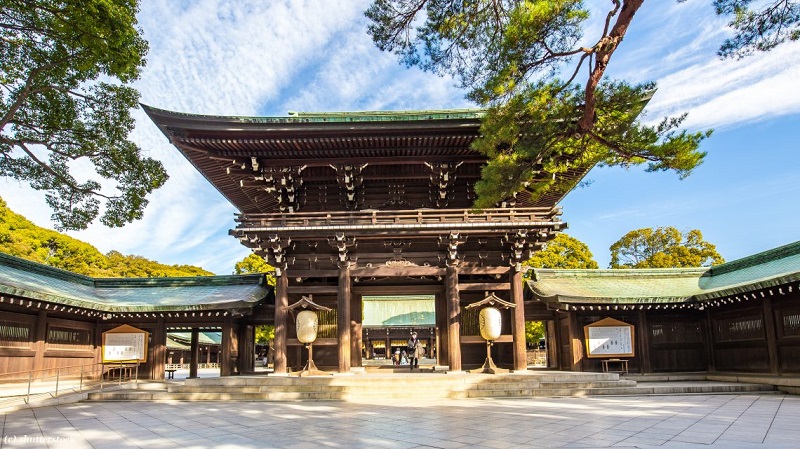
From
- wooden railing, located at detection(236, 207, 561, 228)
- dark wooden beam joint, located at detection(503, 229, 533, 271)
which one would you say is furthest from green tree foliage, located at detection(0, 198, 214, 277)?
dark wooden beam joint, located at detection(503, 229, 533, 271)

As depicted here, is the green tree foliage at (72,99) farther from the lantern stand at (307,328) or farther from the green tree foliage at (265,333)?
the green tree foliage at (265,333)

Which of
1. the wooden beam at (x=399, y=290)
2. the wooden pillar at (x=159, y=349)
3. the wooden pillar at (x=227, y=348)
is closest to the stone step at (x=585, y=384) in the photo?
the wooden beam at (x=399, y=290)

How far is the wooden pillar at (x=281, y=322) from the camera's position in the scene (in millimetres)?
15469

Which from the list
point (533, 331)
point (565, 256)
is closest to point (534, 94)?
point (533, 331)

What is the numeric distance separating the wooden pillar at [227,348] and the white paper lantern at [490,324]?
30.4 ft

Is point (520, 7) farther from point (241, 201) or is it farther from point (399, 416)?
point (241, 201)

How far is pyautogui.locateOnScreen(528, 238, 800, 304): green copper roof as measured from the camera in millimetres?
16734

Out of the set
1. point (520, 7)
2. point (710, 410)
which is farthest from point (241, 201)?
point (710, 410)

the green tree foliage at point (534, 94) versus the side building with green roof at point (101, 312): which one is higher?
the green tree foliage at point (534, 94)

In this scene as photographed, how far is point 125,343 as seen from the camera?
1788cm

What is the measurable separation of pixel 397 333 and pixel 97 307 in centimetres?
1878

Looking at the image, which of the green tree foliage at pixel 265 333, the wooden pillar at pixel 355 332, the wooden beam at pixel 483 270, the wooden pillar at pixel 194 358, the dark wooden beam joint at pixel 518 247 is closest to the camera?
the dark wooden beam joint at pixel 518 247

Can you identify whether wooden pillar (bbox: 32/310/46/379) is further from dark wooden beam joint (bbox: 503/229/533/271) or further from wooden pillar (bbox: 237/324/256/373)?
dark wooden beam joint (bbox: 503/229/533/271)

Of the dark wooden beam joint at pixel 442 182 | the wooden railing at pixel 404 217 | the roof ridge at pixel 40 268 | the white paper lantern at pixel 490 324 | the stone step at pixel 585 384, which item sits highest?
the dark wooden beam joint at pixel 442 182
